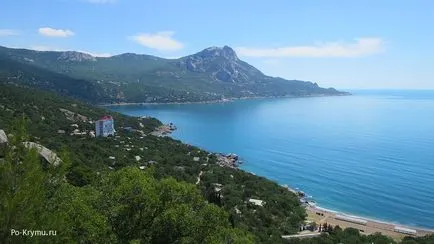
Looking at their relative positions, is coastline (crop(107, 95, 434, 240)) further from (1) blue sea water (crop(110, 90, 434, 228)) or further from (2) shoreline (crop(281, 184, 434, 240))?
(1) blue sea water (crop(110, 90, 434, 228))

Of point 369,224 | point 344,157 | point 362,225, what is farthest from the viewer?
point 344,157

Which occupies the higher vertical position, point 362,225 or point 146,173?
→ point 146,173

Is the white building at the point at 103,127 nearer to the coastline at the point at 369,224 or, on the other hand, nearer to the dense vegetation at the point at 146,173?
the dense vegetation at the point at 146,173

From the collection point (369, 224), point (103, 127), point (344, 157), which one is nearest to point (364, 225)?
point (369, 224)

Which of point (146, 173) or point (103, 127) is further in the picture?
point (103, 127)

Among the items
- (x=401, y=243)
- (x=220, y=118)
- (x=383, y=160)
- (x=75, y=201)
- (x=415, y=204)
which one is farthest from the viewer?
(x=220, y=118)

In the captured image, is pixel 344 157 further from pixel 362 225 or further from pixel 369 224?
pixel 362 225

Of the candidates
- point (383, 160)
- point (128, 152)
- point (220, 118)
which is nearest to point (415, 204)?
point (383, 160)

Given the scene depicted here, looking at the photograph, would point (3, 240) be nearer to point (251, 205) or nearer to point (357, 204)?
point (251, 205)
